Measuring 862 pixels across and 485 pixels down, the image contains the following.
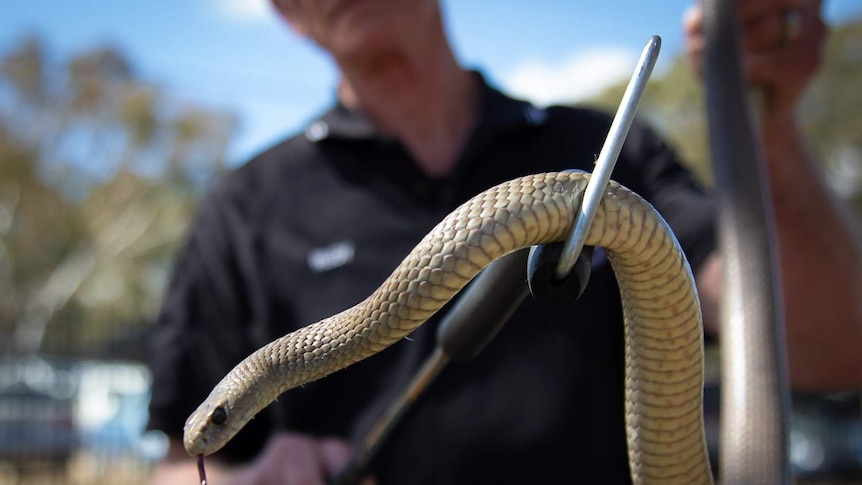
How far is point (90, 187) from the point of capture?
84.6 ft

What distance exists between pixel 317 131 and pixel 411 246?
0.49m

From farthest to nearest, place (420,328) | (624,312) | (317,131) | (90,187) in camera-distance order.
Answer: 1. (90,187)
2. (317,131)
3. (420,328)
4. (624,312)

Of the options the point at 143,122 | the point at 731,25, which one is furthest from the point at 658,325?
the point at 143,122

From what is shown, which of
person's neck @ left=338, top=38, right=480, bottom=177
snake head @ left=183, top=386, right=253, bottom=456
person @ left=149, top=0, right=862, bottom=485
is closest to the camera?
snake head @ left=183, top=386, right=253, bottom=456

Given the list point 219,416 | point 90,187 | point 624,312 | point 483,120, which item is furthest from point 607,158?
point 90,187

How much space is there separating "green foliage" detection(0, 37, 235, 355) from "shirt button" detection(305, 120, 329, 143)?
2318 centimetres

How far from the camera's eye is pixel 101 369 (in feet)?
34.0

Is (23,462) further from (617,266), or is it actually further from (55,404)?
(617,266)

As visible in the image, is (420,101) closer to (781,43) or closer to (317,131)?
(317,131)

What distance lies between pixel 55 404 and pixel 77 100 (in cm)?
1679

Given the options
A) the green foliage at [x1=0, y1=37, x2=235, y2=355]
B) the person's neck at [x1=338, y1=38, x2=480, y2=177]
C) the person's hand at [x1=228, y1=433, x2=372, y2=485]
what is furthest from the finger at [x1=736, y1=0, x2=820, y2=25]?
the green foliage at [x1=0, y1=37, x2=235, y2=355]

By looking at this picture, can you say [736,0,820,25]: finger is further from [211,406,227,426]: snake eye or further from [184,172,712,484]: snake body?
[211,406,227,426]: snake eye

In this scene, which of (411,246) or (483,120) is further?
(483,120)

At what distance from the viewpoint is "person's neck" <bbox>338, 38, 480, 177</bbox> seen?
219 cm
